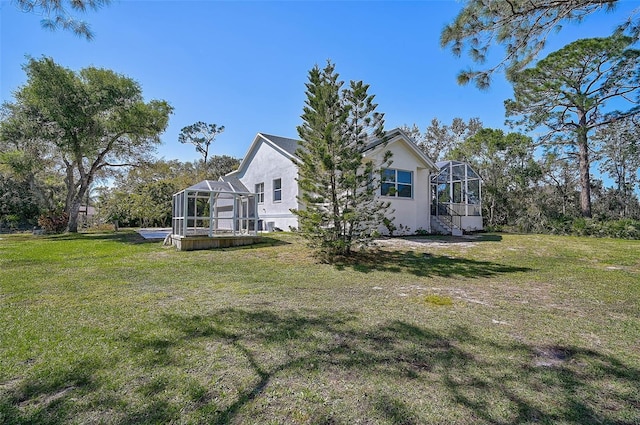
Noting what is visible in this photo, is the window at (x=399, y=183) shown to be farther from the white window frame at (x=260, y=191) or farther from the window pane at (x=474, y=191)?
the white window frame at (x=260, y=191)

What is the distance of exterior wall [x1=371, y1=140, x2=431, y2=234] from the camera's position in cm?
1457

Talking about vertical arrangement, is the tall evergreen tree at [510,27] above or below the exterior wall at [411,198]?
above

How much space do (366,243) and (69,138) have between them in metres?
16.6

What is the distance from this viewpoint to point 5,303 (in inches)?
178

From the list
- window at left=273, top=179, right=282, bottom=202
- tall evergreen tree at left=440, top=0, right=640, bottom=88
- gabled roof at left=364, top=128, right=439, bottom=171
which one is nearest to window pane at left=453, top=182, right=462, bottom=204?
gabled roof at left=364, top=128, right=439, bottom=171

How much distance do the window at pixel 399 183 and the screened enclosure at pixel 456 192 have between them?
3535mm

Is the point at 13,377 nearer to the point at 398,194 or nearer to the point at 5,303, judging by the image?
the point at 5,303

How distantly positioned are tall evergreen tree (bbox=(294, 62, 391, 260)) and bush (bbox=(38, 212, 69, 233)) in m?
17.7

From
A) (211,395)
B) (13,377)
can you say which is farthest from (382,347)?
(13,377)

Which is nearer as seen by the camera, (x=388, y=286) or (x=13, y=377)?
(x=13, y=377)

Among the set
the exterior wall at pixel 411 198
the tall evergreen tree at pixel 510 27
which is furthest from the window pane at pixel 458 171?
the tall evergreen tree at pixel 510 27

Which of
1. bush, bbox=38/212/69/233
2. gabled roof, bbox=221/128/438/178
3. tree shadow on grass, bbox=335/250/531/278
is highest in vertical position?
gabled roof, bbox=221/128/438/178

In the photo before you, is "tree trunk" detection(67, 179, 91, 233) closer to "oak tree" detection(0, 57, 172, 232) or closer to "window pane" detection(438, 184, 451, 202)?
"oak tree" detection(0, 57, 172, 232)

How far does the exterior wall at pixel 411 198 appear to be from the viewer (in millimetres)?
14570
